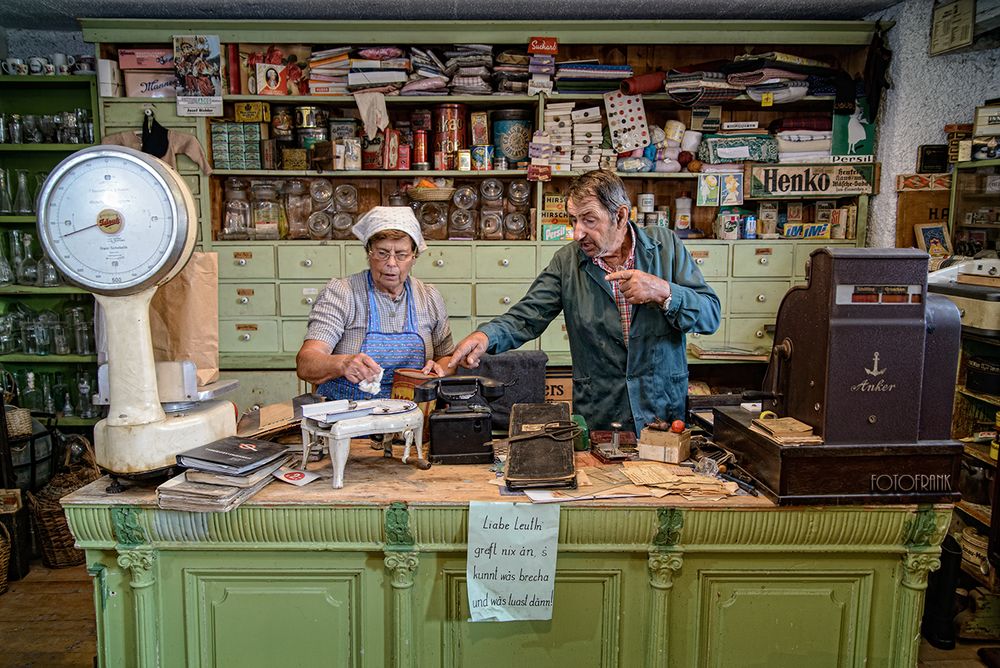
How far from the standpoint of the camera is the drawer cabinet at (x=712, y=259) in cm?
436

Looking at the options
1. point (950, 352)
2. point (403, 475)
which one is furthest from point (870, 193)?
point (403, 475)

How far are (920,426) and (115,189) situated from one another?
6.45ft

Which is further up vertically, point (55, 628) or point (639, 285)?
point (639, 285)

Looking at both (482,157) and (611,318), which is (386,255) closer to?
(611,318)

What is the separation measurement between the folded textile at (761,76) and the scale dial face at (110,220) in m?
3.40

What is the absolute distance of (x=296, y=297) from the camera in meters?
4.36

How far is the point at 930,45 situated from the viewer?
3975 mm

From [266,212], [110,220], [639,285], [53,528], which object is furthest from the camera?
[266,212]

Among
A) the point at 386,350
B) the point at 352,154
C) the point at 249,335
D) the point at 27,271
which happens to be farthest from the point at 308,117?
the point at 386,350

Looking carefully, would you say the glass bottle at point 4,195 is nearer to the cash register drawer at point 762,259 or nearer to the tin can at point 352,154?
the tin can at point 352,154

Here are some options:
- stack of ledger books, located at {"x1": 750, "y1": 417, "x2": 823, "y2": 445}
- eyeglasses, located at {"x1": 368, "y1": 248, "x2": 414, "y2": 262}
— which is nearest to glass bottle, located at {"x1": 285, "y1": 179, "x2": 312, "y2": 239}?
eyeglasses, located at {"x1": 368, "y1": 248, "x2": 414, "y2": 262}

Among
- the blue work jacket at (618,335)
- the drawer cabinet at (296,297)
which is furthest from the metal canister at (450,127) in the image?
the blue work jacket at (618,335)

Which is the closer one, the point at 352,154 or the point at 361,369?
the point at 361,369

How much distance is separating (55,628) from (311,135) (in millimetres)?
2786
